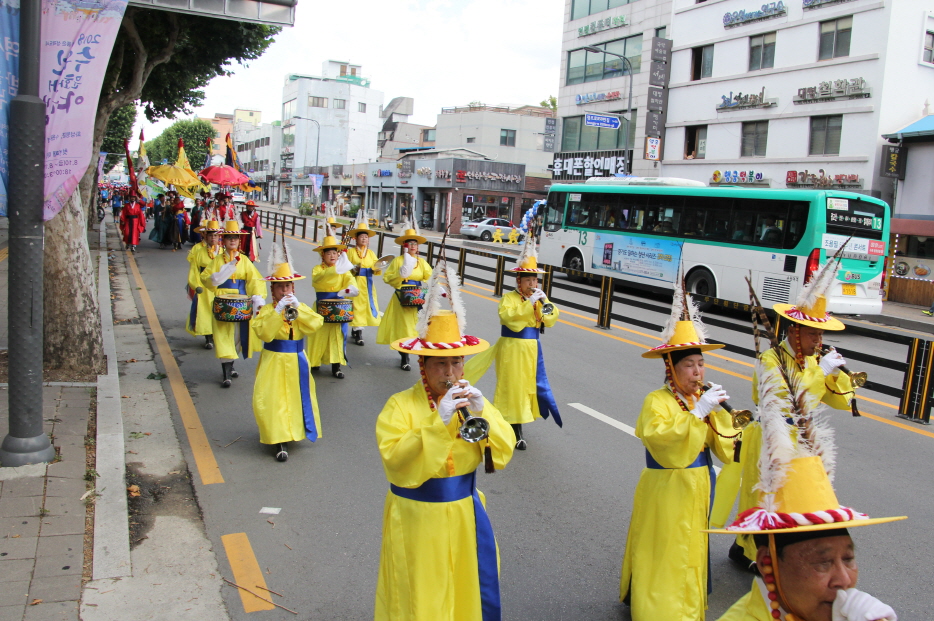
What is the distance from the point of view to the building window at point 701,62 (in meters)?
31.0

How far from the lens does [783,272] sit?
1591cm

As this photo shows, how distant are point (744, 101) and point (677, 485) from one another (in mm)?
28963

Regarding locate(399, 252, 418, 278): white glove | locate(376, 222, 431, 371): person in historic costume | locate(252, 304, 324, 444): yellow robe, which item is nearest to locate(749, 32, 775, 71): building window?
locate(376, 222, 431, 371): person in historic costume

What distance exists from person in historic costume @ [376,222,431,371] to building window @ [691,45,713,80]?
2526cm

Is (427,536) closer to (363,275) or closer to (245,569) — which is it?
(245,569)

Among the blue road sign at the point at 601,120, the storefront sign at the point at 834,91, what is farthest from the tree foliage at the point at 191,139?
the storefront sign at the point at 834,91

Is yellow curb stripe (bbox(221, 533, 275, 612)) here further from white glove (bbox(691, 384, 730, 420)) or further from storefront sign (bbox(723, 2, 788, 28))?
storefront sign (bbox(723, 2, 788, 28))

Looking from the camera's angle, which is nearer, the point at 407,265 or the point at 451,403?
the point at 451,403

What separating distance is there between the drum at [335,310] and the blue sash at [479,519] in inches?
224

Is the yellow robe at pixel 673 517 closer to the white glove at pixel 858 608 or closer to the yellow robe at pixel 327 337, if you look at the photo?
the white glove at pixel 858 608

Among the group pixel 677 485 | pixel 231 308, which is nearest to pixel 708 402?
pixel 677 485

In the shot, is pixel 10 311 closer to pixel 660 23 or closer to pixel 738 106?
pixel 738 106

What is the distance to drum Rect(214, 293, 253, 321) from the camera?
8.68 m

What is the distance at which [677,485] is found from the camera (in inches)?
144
